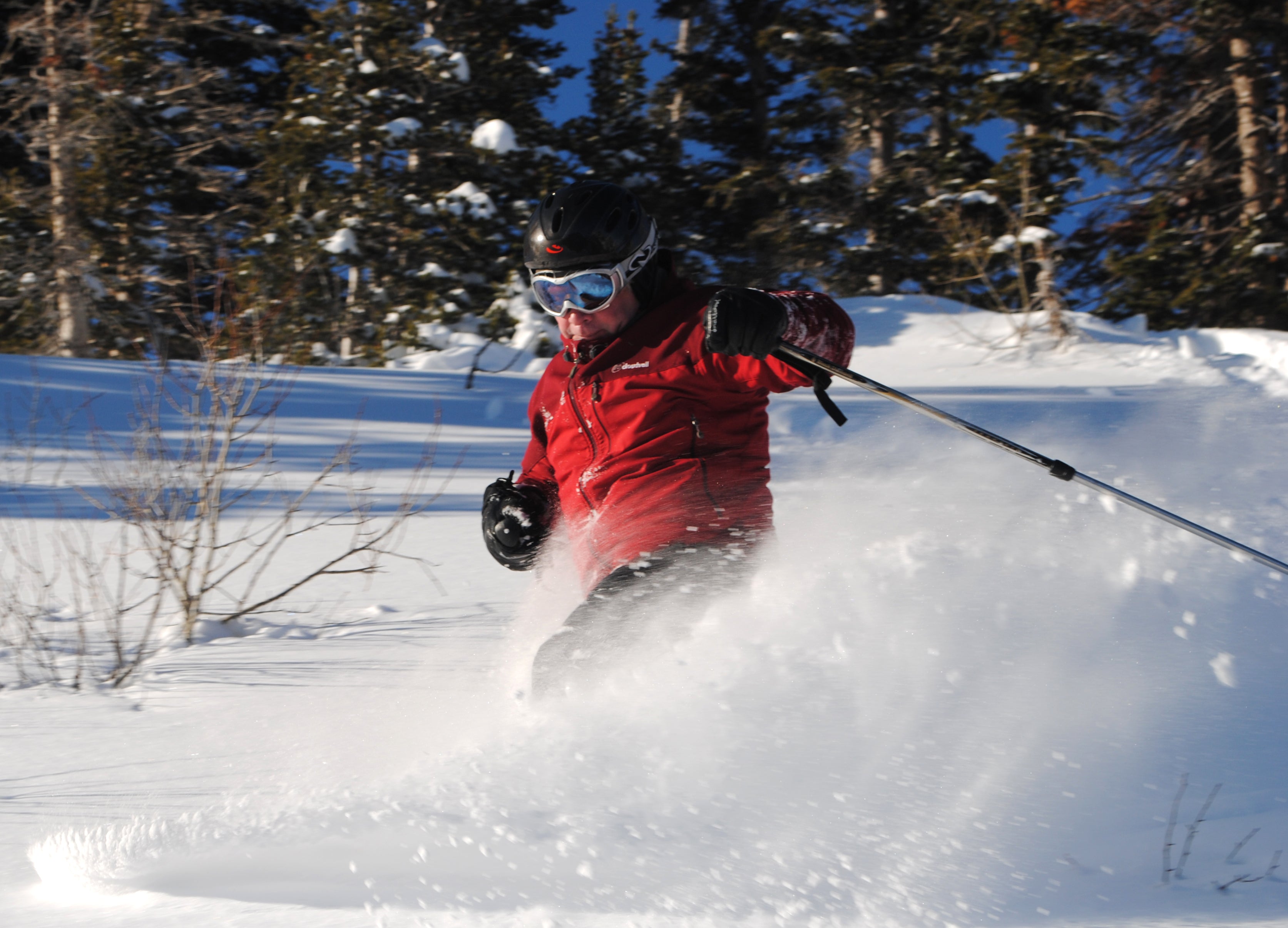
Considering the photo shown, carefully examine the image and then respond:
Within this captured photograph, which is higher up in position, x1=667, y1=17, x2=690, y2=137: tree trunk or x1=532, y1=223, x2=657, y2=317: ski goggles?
x1=667, y1=17, x2=690, y2=137: tree trunk

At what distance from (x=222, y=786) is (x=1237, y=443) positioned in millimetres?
5179

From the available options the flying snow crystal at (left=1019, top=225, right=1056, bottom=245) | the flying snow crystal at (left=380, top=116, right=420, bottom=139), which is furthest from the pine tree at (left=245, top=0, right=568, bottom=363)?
the flying snow crystal at (left=1019, top=225, right=1056, bottom=245)

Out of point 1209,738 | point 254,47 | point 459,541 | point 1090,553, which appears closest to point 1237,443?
point 1090,553

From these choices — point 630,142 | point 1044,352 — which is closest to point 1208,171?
point 1044,352

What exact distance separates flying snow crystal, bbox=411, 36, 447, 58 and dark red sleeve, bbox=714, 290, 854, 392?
14608mm

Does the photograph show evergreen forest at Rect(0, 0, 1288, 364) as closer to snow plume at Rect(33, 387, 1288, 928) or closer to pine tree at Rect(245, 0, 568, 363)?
pine tree at Rect(245, 0, 568, 363)

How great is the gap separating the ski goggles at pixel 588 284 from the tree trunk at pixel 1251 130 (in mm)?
14870

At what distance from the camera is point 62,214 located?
1504 cm

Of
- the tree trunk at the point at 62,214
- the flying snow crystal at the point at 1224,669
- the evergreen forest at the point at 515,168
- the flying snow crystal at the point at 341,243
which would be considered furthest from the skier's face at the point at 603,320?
the tree trunk at the point at 62,214

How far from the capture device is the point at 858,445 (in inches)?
280

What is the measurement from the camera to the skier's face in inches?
119

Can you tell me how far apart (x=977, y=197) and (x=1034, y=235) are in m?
2.43

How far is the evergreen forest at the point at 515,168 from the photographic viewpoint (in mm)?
14383

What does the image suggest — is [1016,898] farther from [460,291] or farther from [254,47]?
[254,47]
